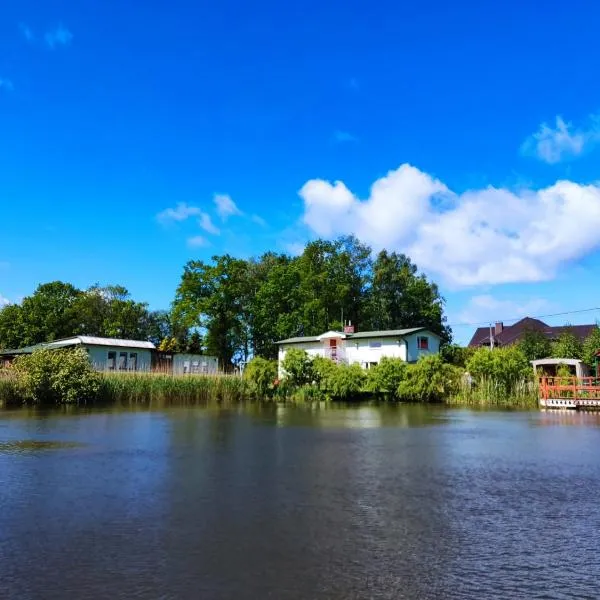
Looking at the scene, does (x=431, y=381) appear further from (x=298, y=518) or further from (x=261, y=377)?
(x=298, y=518)

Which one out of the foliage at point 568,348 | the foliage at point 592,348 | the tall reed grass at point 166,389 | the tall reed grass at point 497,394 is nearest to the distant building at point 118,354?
the tall reed grass at point 166,389

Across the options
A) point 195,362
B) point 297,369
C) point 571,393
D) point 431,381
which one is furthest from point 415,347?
point 195,362

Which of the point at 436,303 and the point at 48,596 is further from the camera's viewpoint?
the point at 436,303

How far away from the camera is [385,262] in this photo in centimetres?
6556

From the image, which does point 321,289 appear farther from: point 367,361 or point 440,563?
point 440,563

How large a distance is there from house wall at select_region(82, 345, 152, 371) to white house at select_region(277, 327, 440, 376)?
41.5 feet

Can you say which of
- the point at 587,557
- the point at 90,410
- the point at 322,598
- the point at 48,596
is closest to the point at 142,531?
the point at 48,596

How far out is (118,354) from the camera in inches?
2042

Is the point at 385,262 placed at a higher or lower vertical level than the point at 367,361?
higher

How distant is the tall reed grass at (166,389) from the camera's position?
3822cm

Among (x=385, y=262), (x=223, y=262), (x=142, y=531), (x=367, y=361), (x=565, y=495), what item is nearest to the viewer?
(x=142, y=531)

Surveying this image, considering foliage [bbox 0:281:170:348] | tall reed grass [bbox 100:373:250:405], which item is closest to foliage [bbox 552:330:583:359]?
tall reed grass [bbox 100:373:250:405]

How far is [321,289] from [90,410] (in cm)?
3523

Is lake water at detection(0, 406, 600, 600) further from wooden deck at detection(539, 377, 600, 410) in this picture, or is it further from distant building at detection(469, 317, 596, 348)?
distant building at detection(469, 317, 596, 348)
